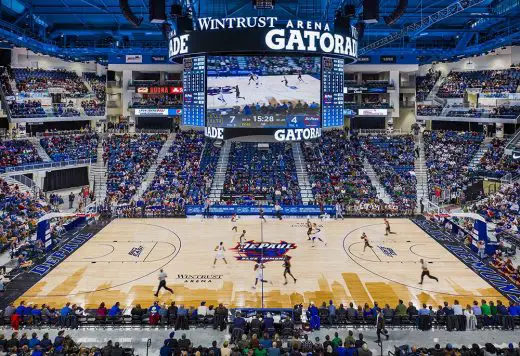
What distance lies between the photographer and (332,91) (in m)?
33.1

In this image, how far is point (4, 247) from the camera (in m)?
24.7

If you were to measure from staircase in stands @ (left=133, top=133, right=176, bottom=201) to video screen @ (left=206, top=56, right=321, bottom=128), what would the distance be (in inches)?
420

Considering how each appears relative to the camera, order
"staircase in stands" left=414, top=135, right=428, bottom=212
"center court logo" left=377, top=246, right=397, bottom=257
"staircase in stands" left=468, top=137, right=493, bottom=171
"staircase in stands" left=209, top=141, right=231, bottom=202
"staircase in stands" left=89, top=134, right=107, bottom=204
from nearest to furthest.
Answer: "center court logo" left=377, top=246, right=397, bottom=257
"staircase in stands" left=209, top=141, right=231, bottom=202
"staircase in stands" left=414, top=135, right=428, bottom=212
"staircase in stands" left=89, top=134, right=107, bottom=204
"staircase in stands" left=468, top=137, right=493, bottom=171

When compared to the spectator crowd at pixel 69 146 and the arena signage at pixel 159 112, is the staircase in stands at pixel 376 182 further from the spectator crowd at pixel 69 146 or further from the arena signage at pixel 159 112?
the spectator crowd at pixel 69 146

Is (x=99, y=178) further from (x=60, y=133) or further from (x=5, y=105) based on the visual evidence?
(x=5, y=105)

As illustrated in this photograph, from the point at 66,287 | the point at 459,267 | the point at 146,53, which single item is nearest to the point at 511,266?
the point at 459,267

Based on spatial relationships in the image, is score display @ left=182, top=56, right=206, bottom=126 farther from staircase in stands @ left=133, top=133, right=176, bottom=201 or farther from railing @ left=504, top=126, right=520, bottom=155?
railing @ left=504, top=126, right=520, bottom=155

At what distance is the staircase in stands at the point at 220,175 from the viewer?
37.4 m

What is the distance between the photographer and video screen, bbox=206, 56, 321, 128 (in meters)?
31.7

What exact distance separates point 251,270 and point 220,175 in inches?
763

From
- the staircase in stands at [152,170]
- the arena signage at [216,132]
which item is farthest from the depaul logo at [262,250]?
the staircase in stands at [152,170]

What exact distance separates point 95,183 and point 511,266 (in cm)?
3339

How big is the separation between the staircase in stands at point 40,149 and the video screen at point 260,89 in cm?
1809

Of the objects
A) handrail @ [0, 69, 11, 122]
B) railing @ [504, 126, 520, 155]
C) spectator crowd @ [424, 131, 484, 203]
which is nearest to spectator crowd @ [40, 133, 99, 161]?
handrail @ [0, 69, 11, 122]
